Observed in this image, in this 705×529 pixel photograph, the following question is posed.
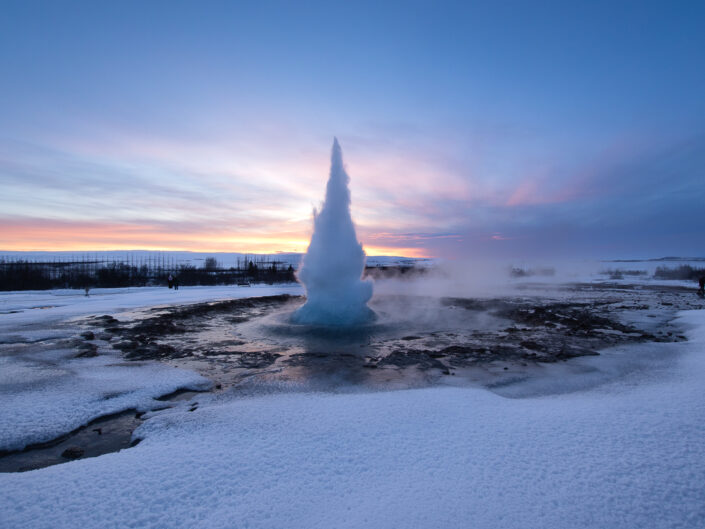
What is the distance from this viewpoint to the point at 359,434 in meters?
4.73

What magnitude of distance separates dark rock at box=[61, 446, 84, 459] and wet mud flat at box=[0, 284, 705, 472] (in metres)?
0.02

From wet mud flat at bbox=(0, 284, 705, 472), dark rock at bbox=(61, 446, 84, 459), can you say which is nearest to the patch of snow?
wet mud flat at bbox=(0, 284, 705, 472)

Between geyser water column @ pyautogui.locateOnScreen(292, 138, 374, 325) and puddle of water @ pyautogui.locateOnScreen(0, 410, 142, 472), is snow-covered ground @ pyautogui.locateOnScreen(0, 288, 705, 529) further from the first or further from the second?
geyser water column @ pyautogui.locateOnScreen(292, 138, 374, 325)

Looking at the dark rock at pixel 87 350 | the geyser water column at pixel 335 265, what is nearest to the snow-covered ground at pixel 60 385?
the dark rock at pixel 87 350

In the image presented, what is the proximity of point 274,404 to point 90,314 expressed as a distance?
16.4 meters

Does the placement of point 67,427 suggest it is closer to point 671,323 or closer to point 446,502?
point 446,502

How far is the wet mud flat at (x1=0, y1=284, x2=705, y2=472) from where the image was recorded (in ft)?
22.8

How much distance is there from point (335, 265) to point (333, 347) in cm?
605

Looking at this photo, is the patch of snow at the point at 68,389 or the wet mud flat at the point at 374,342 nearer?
the patch of snow at the point at 68,389

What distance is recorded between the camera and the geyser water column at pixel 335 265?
16.7m

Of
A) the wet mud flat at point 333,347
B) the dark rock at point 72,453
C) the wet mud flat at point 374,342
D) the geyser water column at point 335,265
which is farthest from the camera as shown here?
the geyser water column at point 335,265

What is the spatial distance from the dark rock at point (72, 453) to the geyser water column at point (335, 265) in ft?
37.6

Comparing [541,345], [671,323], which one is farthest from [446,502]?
[671,323]

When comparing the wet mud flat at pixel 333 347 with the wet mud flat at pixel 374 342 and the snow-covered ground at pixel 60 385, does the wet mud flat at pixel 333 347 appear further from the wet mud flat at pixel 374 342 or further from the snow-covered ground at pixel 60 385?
the snow-covered ground at pixel 60 385
